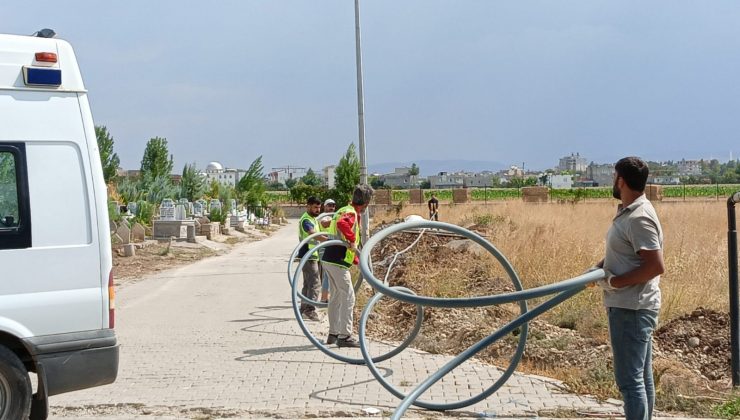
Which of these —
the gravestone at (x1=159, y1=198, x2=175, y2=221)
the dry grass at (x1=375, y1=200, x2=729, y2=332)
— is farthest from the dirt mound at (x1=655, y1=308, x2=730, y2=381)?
the gravestone at (x1=159, y1=198, x2=175, y2=221)

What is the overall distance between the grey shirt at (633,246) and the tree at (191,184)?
39555mm

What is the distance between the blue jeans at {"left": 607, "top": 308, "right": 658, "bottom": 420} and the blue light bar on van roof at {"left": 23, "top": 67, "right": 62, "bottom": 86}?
13.9ft

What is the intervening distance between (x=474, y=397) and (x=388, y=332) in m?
4.02

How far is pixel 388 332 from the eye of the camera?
36.3ft

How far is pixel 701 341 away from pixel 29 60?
7.32m

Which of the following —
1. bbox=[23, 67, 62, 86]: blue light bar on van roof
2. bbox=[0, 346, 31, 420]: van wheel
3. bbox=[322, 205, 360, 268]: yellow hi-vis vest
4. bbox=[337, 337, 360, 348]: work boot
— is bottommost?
bbox=[337, 337, 360, 348]: work boot

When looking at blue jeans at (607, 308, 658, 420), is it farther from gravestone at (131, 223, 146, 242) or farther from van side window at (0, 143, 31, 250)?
gravestone at (131, 223, 146, 242)

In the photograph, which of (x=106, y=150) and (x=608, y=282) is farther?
(x=106, y=150)

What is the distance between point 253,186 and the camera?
56.4 m

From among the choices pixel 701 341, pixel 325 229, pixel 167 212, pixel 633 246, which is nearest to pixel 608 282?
pixel 633 246

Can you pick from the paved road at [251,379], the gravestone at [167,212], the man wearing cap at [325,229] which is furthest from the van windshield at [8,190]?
the gravestone at [167,212]

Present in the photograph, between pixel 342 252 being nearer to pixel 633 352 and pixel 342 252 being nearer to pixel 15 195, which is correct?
pixel 15 195

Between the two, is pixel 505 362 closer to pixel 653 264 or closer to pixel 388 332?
pixel 388 332

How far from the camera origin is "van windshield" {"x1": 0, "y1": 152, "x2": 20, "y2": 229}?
19.5ft
